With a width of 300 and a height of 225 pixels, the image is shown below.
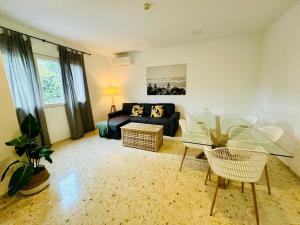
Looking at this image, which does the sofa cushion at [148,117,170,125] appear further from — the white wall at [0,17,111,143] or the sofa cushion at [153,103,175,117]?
the white wall at [0,17,111,143]

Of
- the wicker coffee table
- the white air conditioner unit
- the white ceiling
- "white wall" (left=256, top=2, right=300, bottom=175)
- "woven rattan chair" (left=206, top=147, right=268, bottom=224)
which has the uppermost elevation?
the white ceiling

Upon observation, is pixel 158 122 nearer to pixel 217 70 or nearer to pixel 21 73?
pixel 217 70

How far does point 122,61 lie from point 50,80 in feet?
7.26

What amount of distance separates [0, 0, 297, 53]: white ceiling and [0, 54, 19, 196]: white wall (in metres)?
1.21

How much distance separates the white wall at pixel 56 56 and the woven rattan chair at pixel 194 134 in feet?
10.1

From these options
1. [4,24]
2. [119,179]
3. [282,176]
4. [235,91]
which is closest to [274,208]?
[282,176]

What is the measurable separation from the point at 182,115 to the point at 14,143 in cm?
380

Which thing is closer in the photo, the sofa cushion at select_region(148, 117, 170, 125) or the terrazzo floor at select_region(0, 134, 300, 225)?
the terrazzo floor at select_region(0, 134, 300, 225)

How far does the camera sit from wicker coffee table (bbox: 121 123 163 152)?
9.41 ft

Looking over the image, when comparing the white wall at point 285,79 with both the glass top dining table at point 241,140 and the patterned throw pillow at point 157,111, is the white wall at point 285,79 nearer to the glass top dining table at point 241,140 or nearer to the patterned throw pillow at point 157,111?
the glass top dining table at point 241,140

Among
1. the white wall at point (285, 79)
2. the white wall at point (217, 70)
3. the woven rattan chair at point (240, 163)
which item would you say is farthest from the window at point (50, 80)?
the white wall at point (285, 79)

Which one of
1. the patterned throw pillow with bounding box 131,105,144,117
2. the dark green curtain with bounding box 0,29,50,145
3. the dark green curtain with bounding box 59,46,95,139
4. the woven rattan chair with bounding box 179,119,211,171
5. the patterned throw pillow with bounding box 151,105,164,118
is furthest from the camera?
the patterned throw pillow with bounding box 131,105,144,117

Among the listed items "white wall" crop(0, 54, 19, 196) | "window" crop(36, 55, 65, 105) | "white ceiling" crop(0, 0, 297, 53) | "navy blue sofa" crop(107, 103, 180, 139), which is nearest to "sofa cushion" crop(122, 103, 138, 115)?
"navy blue sofa" crop(107, 103, 180, 139)

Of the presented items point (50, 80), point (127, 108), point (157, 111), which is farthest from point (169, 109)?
point (50, 80)
